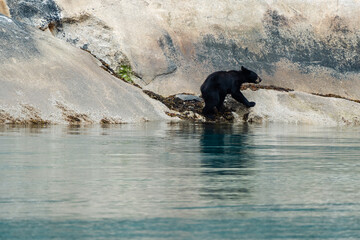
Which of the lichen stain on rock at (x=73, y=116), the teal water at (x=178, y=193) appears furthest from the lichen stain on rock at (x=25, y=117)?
the teal water at (x=178, y=193)

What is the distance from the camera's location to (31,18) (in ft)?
98.2

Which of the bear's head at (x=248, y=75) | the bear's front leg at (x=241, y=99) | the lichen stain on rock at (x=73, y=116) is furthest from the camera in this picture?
the bear's head at (x=248, y=75)

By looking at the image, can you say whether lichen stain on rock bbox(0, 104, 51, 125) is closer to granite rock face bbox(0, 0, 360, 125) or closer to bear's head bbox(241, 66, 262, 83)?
granite rock face bbox(0, 0, 360, 125)

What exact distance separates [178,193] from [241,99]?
18.2 metres

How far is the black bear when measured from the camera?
23.0 meters

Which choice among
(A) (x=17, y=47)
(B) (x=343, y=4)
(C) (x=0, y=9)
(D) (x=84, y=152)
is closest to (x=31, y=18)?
(C) (x=0, y=9)

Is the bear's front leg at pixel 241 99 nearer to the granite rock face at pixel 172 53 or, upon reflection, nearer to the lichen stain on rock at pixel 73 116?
the granite rock face at pixel 172 53

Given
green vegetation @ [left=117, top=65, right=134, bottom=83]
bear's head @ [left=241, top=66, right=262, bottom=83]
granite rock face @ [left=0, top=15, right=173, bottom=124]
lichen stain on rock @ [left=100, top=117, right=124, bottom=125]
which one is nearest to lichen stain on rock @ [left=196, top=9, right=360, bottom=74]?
green vegetation @ [left=117, top=65, right=134, bottom=83]

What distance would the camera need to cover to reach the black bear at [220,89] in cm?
2302

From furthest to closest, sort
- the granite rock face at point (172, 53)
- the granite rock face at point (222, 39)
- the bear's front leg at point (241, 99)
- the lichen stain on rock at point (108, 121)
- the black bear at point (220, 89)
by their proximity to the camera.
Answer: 1. the granite rock face at point (222, 39)
2. the bear's front leg at point (241, 99)
3. the black bear at point (220, 89)
4. the granite rock face at point (172, 53)
5. the lichen stain on rock at point (108, 121)

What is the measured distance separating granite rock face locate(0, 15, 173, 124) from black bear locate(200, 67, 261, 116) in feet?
4.35

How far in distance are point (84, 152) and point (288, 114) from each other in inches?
622

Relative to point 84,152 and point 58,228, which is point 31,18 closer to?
point 84,152

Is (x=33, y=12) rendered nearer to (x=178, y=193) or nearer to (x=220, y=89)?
(x=220, y=89)
